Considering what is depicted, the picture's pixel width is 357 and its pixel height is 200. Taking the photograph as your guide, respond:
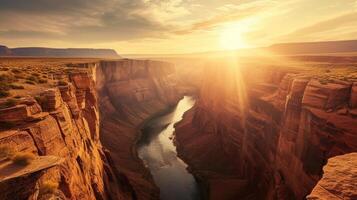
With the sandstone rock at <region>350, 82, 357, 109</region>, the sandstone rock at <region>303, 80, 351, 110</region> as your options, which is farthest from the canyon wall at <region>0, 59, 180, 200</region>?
the sandstone rock at <region>350, 82, 357, 109</region>

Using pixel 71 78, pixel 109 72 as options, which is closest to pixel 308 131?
pixel 71 78

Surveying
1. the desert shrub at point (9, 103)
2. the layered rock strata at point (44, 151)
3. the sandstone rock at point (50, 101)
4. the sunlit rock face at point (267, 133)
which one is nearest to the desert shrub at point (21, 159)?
the layered rock strata at point (44, 151)

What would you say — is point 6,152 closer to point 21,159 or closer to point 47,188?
point 21,159

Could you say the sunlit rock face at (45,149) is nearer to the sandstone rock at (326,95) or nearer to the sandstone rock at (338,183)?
the sandstone rock at (338,183)

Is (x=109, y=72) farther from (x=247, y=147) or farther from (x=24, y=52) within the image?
(x=24, y=52)

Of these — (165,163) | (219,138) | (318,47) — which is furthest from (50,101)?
(318,47)
